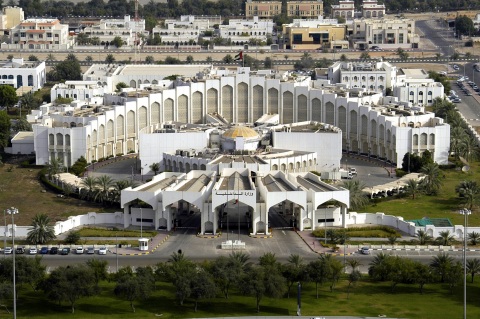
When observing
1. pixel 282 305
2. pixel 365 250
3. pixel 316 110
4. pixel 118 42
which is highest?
pixel 118 42

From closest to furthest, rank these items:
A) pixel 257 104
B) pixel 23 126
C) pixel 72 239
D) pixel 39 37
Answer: pixel 72 239 → pixel 23 126 → pixel 257 104 → pixel 39 37

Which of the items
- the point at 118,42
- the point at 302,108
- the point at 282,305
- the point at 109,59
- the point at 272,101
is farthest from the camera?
the point at 118,42

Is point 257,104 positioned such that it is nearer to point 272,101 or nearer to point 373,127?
point 272,101

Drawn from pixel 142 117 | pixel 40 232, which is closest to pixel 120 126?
pixel 142 117

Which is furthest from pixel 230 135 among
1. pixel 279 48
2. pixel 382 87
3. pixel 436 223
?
pixel 279 48

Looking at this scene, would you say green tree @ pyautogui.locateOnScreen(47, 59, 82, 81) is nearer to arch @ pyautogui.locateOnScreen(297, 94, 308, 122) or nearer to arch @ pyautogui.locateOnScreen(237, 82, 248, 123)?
arch @ pyautogui.locateOnScreen(237, 82, 248, 123)

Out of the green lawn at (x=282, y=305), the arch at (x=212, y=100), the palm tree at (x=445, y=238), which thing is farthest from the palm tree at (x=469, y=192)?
the arch at (x=212, y=100)
